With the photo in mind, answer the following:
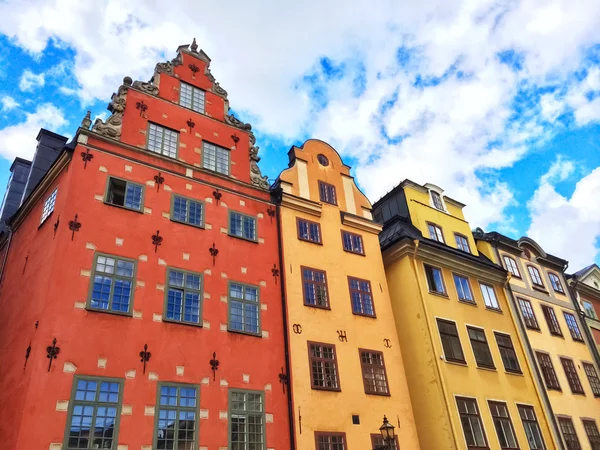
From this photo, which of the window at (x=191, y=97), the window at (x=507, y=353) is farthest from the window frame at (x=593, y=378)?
the window at (x=191, y=97)

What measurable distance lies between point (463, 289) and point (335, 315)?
29.2 ft

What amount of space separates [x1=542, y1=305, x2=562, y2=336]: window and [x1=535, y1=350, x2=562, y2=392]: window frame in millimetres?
2332

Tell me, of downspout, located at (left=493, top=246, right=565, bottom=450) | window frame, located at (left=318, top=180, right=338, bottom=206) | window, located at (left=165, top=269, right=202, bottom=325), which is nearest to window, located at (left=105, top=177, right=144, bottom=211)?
window, located at (left=165, top=269, right=202, bottom=325)

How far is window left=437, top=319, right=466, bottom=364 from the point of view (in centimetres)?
2206

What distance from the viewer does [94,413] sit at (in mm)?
12859

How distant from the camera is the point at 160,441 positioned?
13.4 m

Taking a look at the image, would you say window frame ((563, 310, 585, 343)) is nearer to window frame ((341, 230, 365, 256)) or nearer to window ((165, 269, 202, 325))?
window frame ((341, 230, 365, 256))

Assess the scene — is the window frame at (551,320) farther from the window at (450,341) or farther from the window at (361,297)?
the window at (361,297)

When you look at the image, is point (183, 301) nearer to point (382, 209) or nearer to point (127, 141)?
point (127, 141)

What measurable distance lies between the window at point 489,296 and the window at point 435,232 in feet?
10.6

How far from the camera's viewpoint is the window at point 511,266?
2935 centimetres

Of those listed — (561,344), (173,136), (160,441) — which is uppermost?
(173,136)

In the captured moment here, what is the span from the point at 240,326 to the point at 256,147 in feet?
26.9

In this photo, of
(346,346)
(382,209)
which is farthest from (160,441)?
(382,209)
